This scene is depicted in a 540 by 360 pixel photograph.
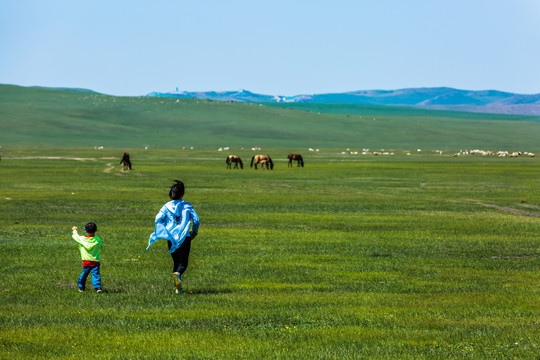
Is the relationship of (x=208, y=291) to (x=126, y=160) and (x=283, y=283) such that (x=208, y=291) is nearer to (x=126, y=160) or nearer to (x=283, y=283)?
(x=283, y=283)

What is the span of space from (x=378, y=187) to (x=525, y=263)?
33.5 meters

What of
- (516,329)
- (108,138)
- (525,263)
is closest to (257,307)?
(516,329)

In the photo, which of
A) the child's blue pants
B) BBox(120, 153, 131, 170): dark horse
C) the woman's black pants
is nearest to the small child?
the child's blue pants

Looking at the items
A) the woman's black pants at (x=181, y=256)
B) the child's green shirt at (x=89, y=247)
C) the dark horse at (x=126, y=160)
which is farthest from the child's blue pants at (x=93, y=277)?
the dark horse at (x=126, y=160)

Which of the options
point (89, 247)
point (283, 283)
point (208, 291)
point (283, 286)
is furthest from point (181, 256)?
point (283, 283)

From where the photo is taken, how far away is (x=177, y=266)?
14891 mm

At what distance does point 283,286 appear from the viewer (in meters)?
16.1

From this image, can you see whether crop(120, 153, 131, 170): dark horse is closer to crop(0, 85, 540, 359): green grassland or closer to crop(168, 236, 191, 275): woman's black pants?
crop(0, 85, 540, 359): green grassland

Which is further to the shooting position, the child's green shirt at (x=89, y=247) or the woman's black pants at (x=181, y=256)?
the child's green shirt at (x=89, y=247)

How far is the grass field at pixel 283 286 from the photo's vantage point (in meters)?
11.1

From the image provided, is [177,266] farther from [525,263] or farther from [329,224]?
[329,224]

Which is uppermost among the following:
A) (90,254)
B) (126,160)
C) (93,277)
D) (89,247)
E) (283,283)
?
(89,247)

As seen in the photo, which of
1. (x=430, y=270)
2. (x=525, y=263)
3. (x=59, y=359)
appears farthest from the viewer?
(x=525, y=263)

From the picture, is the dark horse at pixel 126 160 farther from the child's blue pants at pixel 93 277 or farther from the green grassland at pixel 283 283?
the child's blue pants at pixel 93 277
